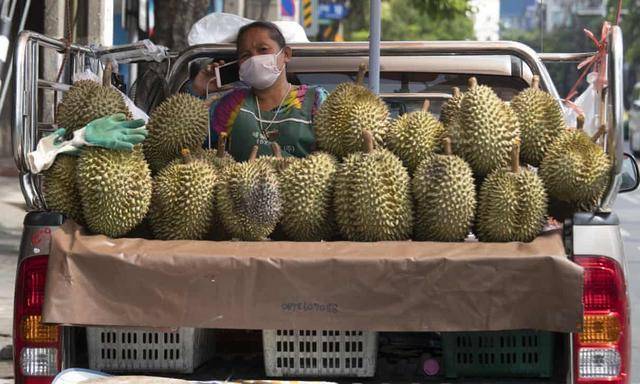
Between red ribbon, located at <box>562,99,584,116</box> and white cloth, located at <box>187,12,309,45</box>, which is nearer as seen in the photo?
red ribbon, located at <box>562,99,584,116</box>

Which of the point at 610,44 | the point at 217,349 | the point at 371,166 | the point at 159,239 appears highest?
the point at 610,44

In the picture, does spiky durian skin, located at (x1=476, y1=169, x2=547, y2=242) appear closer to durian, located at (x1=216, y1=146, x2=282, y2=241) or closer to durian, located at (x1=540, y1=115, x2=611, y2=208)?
durian, located at (x1=540, y1=115, x2=611, y2=208)

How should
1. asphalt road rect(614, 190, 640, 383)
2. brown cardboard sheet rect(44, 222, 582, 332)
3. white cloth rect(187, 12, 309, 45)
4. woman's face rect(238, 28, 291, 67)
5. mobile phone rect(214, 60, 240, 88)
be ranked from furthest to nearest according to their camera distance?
asphalt road rect(614, 190, 640, 383) < white cloth rect(187, 12, 309, 45) < mobile phone rect(214, 60, 240, 88) < woman's face rect(238, 28, 291, 67) < brown cardboard sheet rect(44, 222, 582, 332)

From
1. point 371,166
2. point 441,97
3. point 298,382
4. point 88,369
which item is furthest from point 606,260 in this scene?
point 441,97

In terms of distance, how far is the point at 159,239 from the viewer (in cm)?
383

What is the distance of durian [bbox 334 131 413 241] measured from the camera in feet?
12.0

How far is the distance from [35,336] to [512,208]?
1597mm

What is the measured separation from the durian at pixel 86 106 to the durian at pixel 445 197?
107 centimetres

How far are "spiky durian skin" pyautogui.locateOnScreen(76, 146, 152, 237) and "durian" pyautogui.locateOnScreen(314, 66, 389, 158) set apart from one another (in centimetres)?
67

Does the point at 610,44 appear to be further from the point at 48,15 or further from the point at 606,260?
the point at 48,15

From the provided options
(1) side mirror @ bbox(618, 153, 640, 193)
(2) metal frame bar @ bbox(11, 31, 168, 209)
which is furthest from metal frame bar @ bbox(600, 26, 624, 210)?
(2) metal frame bar @ bbox(11, 31, 168, 209)

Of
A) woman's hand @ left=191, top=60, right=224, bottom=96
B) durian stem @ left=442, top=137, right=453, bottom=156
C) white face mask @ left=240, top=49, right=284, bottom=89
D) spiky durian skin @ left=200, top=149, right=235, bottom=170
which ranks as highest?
white face mask @ left=240, top=49, right=284, bottom=89

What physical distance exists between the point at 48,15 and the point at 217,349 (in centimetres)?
981

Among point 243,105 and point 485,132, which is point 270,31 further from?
point 485,132
